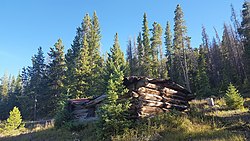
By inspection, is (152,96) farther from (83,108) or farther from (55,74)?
(55,74)

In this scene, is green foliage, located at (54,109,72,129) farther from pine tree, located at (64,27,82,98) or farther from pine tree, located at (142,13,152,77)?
pine tree, located at (142,13,152,77)

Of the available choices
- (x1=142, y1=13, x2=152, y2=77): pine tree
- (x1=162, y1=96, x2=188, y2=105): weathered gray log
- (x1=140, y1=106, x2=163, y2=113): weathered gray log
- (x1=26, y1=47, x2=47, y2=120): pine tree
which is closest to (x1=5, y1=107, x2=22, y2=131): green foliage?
(x1=26, y1=47, x2=47, y2=120): pine tree

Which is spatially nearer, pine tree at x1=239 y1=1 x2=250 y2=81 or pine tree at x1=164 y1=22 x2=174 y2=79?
pine tree at x1=239 y1=1 x2=250 y2=81

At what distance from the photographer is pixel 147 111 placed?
49.5ft

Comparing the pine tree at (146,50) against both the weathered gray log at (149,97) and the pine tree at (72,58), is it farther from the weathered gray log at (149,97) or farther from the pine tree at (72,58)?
the weathered gray log at (149,97)

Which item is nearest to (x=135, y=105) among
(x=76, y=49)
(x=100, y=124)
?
(x=100, y=124)

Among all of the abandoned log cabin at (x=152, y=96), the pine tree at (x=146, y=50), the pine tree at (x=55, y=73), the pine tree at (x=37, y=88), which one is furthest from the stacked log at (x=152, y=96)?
the pine tree at (x=37, y=88)

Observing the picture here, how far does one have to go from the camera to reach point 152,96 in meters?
15.6

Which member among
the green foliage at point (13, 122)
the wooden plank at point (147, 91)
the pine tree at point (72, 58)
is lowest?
the green foliage at point (13, 122)

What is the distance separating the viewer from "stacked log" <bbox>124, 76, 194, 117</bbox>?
14586 millimetres

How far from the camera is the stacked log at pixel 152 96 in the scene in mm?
14586

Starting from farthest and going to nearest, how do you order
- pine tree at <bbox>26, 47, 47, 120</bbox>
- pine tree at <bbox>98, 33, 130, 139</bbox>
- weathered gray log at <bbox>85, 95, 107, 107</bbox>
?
1. pine tree at <bbox>26, 47, 47, 120</bbox>
2. weathered gray log at <bbox>85, 95, 107, 107</bbox>
3. pine tree at <bbox>98, 33, 130, 139</bbox>

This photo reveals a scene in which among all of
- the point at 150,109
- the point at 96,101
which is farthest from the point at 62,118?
the point at 150,109

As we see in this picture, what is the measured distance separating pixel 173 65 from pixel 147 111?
127ft
